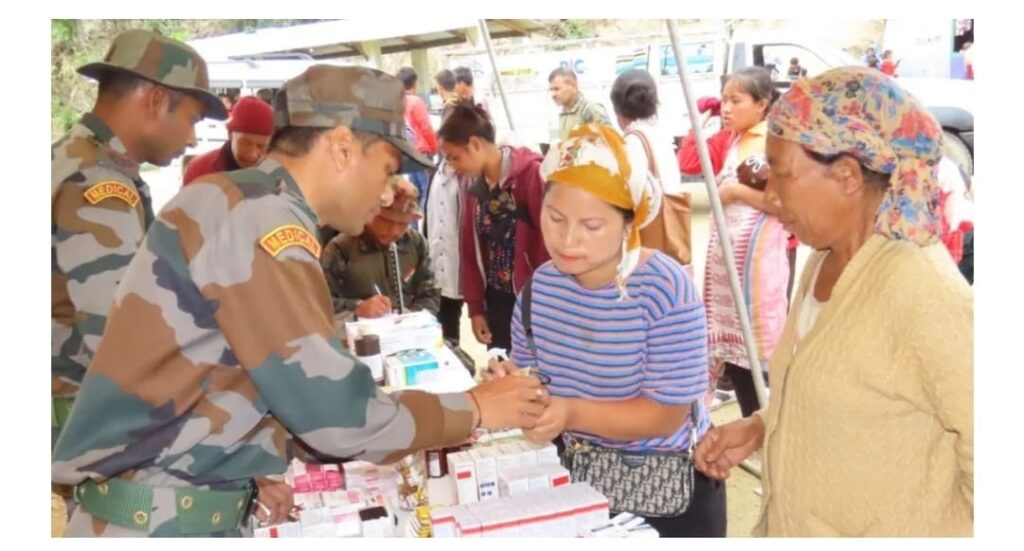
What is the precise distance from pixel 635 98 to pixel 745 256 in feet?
3.87

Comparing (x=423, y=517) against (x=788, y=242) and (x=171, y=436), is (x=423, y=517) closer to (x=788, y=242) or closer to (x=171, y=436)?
(x=171, y=436)

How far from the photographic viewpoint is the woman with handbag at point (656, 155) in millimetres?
4227

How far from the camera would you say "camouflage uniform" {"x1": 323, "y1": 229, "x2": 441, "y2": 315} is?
4.04 meters

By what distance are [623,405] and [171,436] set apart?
1.07m

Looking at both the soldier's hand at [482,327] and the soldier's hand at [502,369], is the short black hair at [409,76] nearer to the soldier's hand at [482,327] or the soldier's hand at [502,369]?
the soldier's hand at [482,327]

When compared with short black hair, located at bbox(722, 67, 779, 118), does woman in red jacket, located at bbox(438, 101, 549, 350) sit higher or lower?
lower

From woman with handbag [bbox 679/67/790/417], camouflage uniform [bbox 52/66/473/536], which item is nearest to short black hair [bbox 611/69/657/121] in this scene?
woman with handbag [bbox 679/67/790/417]

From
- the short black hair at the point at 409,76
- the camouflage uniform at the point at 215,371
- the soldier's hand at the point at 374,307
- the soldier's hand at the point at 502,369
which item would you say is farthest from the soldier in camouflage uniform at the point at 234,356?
the short black hair at the point at 409,76

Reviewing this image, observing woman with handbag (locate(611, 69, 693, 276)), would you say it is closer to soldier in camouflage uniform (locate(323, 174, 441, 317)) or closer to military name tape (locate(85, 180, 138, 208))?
soldier in camouflage uniform (locate(323, 174, 441, 317))

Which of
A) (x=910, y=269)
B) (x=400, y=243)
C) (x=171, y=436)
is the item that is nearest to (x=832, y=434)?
(x=910, y=269)

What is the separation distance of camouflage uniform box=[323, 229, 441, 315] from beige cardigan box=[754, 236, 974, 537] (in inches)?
106

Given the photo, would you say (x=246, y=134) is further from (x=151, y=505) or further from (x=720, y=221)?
(x=151, y=505)

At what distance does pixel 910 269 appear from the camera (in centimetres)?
145

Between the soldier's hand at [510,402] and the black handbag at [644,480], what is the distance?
0.28 m
